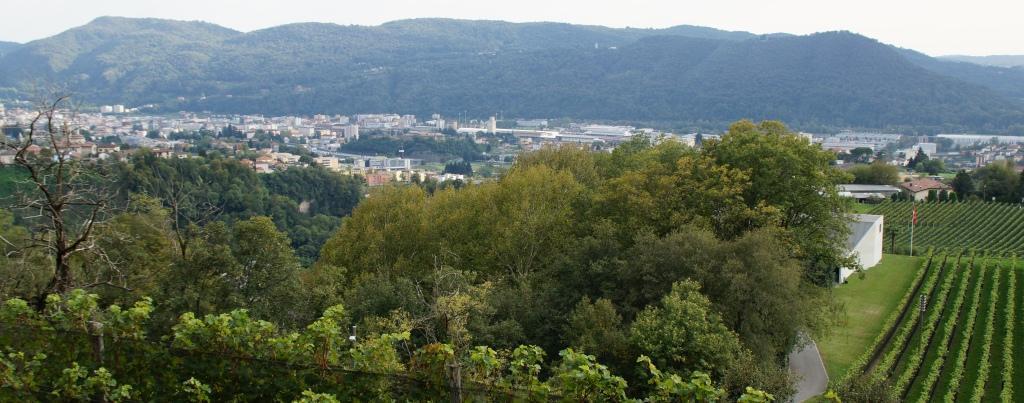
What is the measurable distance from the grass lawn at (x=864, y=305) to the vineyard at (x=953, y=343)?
0.33 m

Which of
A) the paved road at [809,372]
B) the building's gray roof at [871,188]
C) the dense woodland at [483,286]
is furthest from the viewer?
the building's gray roof at [871,188]

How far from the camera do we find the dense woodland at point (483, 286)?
6398 millimetres

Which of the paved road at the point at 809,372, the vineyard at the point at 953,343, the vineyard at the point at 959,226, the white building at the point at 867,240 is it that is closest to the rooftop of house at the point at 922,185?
the vineyard at the point at 959,226

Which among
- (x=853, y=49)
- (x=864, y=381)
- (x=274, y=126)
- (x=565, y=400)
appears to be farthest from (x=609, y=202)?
(x=853, y=49)

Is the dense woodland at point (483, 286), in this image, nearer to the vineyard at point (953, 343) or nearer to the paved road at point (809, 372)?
the paved road at point (809, 372)

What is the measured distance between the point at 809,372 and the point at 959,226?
28.6m

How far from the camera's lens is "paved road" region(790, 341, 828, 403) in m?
14.7

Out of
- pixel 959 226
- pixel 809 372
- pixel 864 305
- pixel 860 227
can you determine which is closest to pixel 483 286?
pixel 809 372

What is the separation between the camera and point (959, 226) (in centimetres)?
3938

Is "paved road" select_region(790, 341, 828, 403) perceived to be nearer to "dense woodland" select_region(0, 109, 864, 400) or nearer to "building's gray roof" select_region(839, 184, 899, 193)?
"dense woodland" select_region(0, 109, 864, 400)

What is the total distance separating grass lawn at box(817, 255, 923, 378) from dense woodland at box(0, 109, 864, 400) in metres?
1.40

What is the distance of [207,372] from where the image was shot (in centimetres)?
642

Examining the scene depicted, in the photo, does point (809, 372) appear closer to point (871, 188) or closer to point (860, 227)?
point (860, 227)

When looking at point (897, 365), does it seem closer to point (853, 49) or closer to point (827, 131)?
point (827, 131)
